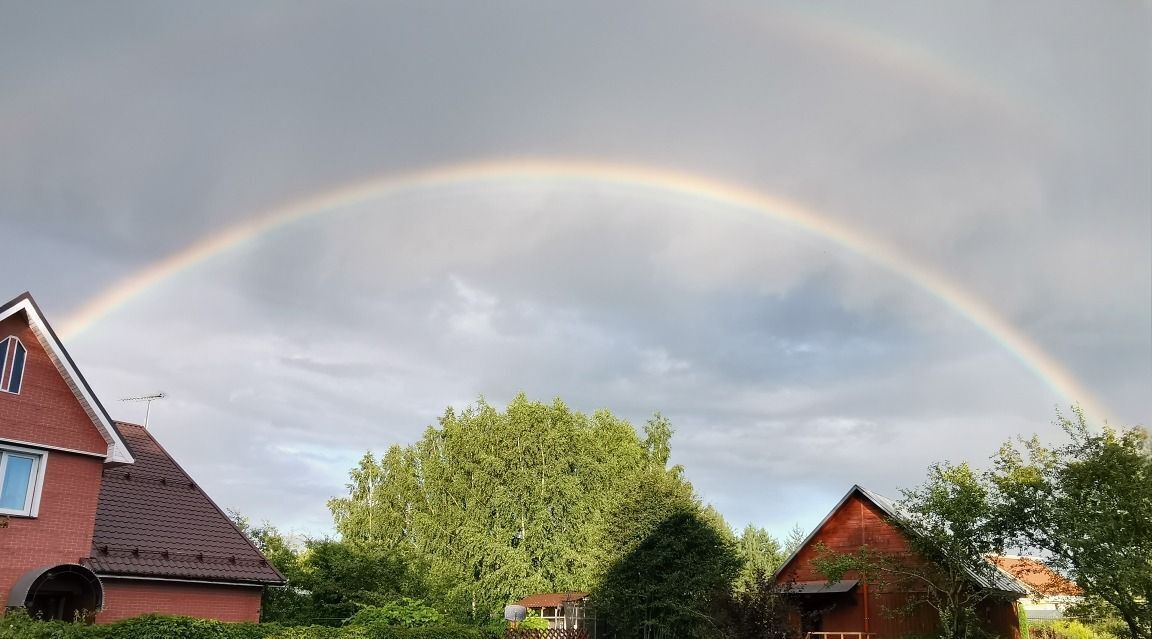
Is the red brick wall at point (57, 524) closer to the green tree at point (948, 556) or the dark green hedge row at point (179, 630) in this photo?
the dark green hedge row at point (179, 630)

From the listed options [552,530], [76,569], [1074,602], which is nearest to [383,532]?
[552,530]

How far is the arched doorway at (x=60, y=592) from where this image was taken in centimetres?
1817

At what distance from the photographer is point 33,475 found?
19375 mm

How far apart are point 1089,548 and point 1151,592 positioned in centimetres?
175

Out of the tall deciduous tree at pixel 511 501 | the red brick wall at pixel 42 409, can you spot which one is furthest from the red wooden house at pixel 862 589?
the red brick wall at pixel 42 409

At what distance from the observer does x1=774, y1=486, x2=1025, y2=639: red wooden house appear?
3141cm

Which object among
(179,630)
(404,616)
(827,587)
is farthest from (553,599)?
(179,630)

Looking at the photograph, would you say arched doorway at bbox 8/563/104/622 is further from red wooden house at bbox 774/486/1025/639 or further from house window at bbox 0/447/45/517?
red wooden house at bbox 774/486/1025/639

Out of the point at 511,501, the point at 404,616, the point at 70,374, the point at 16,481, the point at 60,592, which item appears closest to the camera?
the point at 16,481

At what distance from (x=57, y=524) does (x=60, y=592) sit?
5.81 ft

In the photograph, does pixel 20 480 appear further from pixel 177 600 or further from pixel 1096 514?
pixel 1096 514

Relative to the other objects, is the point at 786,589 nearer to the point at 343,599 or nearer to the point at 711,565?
the point at 711,565

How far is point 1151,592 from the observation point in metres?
21.9

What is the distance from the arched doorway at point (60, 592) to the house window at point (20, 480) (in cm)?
146
